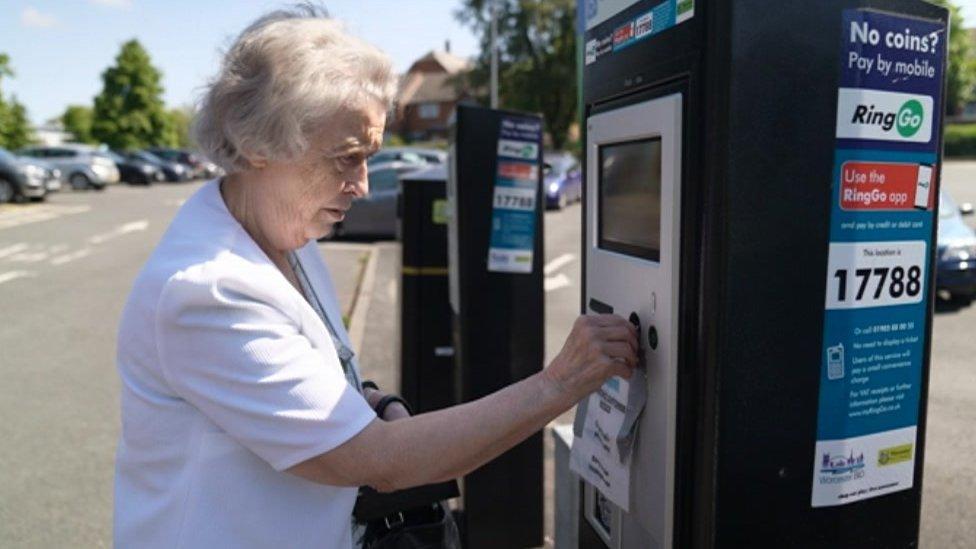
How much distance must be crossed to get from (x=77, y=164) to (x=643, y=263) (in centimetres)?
2935

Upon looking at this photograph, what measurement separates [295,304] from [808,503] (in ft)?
3.27

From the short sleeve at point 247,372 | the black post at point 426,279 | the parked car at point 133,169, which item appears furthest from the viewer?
the parked car at point 133,169

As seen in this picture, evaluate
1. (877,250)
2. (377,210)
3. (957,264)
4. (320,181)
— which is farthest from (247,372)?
(377,210)

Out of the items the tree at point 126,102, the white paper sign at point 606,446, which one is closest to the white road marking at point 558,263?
the white paper sign at point 606,446

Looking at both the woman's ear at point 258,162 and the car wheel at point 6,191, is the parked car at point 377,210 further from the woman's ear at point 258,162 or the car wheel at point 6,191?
the woman's ear at point 258,162

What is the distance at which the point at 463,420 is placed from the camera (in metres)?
1.43

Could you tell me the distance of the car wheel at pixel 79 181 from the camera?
27500 mm

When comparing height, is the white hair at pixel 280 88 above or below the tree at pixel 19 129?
below

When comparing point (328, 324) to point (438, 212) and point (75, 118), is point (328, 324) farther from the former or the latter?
point (75, 118)

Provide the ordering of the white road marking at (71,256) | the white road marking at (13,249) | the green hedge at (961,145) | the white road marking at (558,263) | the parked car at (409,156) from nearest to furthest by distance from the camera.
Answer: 1. the white road marking at (558,263)
2. the white road marking at (71,256)
3. the white road marking at (13,249)
4. the parked car at (409,156)
5. the green hedge at (961,145)

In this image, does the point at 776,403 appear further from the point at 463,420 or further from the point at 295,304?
the point at 295,304

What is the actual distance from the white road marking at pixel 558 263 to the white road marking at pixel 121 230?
7.52 metres

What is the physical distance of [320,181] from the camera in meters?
1.50

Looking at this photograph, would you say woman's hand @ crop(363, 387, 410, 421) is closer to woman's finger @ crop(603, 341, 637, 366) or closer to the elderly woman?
the elderly woman
